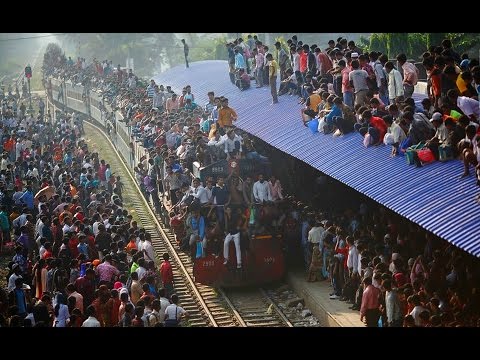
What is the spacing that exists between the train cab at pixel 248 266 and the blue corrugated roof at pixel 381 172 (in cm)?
150

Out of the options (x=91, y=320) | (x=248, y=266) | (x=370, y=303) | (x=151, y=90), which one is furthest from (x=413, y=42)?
(x=91, y=320)

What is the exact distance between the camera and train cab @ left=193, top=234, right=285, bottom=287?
46.5ft

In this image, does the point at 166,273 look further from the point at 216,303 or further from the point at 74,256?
the point at 74,256

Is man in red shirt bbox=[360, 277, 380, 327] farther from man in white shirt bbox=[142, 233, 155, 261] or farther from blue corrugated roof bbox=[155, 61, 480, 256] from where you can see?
man in white shirt bbox=[142, 233, 155, 261]

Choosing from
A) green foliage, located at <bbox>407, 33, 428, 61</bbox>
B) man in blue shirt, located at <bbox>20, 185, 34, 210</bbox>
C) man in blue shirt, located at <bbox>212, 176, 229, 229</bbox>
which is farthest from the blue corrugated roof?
green foliage, located at <bbox>407, 33, 428, 61</bbox>

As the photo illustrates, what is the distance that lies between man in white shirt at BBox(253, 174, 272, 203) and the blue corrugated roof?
2.58 ft

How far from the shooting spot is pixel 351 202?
1496cm

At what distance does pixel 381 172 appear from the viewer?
1218 centimetres

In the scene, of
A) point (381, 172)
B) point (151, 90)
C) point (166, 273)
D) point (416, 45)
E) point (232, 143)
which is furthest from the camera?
point (151, 90)

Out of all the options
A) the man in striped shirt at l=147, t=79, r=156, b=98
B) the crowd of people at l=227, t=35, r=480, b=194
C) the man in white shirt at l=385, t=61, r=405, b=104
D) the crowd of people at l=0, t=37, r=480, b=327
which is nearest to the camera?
the crowd of people at l=0, t=37, r=480, b=327

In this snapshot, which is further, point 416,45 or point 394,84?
point 416,45

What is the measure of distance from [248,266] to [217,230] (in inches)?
30.9

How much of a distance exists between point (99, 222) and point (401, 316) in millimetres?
5357
